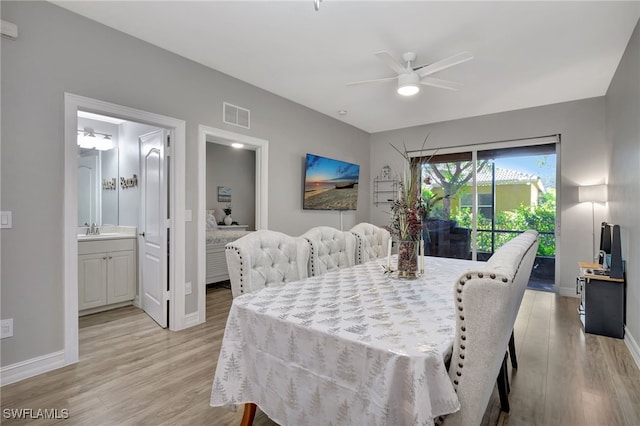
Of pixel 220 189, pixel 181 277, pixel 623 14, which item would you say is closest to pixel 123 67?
pixel 181 277

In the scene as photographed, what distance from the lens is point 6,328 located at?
→ 2150mm

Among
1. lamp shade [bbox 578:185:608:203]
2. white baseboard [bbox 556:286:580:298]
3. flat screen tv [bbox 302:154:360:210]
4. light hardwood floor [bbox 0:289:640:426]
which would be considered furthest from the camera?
flat screen tv [bbox 302:154:360:210]

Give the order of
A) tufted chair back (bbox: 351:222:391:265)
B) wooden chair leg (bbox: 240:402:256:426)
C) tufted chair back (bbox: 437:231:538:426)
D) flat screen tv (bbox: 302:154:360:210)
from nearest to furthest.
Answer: tufted chair back (bbox: 437:231:538:426), wooden chair leg (bbox: 240:402:256:426), tufted chair back (bbox: 351:222:391:265), flat screen tv (bbox: 302:154:360:210)

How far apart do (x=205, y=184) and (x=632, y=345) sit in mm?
4310

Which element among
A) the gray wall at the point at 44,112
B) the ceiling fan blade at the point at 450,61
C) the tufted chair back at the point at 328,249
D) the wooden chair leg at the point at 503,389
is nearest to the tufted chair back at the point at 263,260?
the tufted chair back at the point at 328,249

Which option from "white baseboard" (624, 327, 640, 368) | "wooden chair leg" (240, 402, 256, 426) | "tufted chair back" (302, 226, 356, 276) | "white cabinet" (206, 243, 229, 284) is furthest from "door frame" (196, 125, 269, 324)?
"white baseboard" (624, 327, 640, 368)

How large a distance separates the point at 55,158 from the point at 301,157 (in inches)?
110

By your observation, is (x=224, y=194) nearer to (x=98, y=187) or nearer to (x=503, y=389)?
(x=98, y=187)

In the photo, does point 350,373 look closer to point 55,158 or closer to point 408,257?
point 408,257

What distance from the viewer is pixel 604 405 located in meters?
1.95

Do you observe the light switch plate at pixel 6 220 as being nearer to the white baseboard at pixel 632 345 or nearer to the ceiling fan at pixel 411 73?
the ceiling fan at pixel 411 73

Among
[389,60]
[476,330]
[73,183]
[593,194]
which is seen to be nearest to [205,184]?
[73,183]

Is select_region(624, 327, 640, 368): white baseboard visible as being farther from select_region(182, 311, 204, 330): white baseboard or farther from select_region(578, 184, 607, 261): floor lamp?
select_region(182, 311, 204, 330): white baseboard

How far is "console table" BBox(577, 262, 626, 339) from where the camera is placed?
2.94 metres
